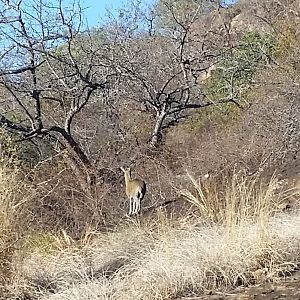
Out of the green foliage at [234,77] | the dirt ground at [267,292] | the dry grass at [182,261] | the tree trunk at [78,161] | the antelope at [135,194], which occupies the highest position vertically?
the green foliage at [234,77]

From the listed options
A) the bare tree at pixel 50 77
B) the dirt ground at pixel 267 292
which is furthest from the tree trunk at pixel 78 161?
the dirt ground at pixel 267 292

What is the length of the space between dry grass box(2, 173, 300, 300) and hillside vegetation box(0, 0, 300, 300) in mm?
17

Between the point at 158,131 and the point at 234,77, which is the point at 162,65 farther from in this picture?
the point at 234,77

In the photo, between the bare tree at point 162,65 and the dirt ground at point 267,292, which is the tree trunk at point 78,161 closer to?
the bare tree at point 162,65

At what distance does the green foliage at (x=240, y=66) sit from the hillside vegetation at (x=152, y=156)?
7cm

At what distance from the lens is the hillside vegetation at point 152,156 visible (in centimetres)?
568

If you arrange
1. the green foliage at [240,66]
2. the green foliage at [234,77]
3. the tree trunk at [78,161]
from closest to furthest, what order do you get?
the tree trunk at [78,161]
the green foliage at [240,66]
the green foliage at [234,77]

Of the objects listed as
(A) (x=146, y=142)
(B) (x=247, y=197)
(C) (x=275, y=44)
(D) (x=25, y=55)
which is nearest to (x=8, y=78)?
(D) (x=25, y=55)

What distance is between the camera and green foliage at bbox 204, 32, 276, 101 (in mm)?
17453

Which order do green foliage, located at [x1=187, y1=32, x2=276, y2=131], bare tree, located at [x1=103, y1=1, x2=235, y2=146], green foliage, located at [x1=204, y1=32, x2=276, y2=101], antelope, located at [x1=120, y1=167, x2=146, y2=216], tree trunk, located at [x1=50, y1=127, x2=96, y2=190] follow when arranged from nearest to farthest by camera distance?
antelope, located at [x1=120, y1=167, x2=146, y2=216]
tree trunk, located at [x1=50, y1=127, x2=96, y2=190]
bare tree, located at [x1=103, y1=1, x2=235, y2=146]
green foliage, located at [x1=204, y1=32, x2=276, y2=101]
green foliage, located at [x1=187, y1=32, x2=276, y2=131]

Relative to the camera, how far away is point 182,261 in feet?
18.8

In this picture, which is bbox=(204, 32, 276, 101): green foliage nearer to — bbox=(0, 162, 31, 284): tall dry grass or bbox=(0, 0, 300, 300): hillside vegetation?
bbox=(0, 0, 300, 300): hillside vegetation

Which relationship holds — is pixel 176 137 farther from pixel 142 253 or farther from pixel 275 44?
pixel 142 253

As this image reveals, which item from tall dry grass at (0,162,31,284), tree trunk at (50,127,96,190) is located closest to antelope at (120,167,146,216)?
tree trunk at (50,127,96,190)
